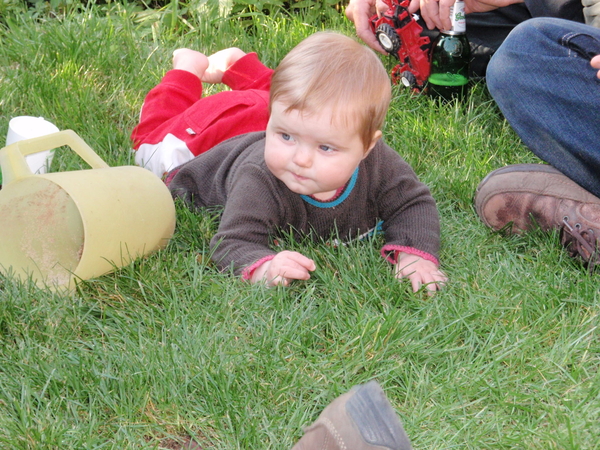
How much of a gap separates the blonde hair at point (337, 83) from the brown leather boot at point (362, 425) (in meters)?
0.81

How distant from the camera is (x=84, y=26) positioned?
3135mm

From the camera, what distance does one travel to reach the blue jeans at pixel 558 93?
213cm

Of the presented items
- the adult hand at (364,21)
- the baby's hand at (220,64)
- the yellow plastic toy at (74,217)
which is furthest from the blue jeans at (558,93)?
the yellow plastic toy at (74,217)

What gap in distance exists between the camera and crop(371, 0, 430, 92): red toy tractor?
290 cm

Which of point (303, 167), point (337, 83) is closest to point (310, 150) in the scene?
point (303, 167)

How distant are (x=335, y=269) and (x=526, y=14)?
62.7 inches

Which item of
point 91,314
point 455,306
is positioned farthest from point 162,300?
point 455,306

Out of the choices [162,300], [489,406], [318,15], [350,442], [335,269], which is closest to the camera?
[350,442]

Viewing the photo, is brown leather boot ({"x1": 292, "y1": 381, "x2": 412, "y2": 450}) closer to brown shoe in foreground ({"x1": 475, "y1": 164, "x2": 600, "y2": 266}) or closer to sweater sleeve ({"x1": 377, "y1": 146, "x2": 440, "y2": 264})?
sweater sleeve ({"x1": 377, "y1": 146, "x2": 440, "y2": 264})

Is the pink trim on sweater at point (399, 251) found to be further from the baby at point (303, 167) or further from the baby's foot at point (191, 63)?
the baby's foot at point (191, 63)

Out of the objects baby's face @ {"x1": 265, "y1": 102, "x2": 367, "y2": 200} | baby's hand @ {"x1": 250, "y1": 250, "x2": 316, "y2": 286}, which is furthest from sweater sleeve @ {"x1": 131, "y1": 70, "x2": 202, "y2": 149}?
baby's hand @ {"x1": 250, "y1": 250, "x2": 316, "y2": 286}

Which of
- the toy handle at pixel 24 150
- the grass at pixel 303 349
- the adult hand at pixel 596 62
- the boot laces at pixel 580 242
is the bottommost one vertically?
→ the boot laces at pixel 580 242

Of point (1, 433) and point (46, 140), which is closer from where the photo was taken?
point (1, 433)

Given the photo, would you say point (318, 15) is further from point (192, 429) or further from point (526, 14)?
point (192, 429)
